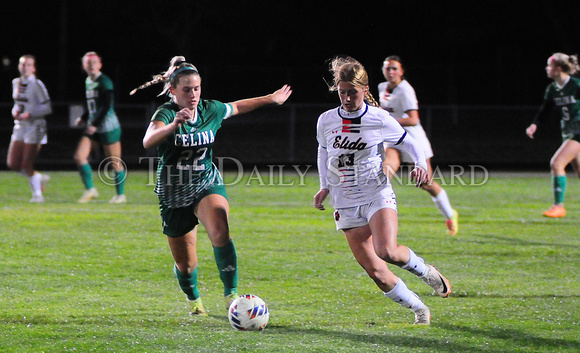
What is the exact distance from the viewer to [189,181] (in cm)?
593

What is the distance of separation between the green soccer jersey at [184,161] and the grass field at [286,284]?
891 millimetres

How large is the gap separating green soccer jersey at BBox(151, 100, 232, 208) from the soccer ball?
0.80 meters

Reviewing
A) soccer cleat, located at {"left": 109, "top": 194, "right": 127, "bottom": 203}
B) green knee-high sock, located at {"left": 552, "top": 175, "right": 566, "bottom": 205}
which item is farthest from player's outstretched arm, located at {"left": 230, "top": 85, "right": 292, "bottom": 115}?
soccer cleat, located at {"left": 109, "top": 194, "right": 127, "bottom": 203}

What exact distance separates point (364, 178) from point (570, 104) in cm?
685

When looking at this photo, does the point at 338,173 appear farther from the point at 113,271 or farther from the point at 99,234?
the point at 99,234

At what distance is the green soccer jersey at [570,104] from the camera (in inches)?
461

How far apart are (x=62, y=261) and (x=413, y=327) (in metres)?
4.06

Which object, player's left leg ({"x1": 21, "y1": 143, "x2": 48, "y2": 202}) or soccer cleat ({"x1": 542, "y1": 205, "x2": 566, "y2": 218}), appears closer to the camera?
soccer cleat ({"x1": 542, "y1": 205, "x2": 566, "y2": 218})

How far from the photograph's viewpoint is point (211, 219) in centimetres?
583

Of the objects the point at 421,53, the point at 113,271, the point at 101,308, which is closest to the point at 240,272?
the point at 113,271

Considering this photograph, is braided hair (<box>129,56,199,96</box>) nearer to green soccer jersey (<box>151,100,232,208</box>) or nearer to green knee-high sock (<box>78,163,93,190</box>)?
green soccer jersey (<box>151,100,232,208</box>)

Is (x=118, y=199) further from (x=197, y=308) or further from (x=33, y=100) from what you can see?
(x=197, y=308)

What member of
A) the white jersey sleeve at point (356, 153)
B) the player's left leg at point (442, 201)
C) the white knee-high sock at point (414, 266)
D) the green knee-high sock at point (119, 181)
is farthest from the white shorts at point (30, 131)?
the white knee-high sock at point (414, 266)

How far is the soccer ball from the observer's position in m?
5.59
